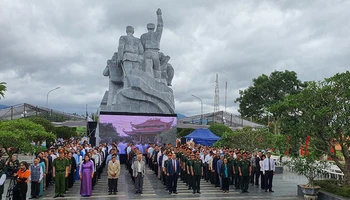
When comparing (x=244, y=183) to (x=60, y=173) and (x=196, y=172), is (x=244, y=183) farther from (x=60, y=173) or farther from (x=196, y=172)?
(x=60, y=173)

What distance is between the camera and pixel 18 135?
1262cm

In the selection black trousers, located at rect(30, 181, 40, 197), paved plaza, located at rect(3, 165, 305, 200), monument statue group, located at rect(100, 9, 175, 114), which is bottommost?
paved plaza, located at rect(3, 165, 305, 200)

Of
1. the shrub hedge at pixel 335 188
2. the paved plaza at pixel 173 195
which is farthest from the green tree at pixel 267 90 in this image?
the shrub hedge at pixel 335 188

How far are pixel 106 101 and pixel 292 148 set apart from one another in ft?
75.6

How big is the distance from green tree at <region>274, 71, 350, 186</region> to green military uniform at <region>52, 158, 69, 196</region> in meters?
6.79

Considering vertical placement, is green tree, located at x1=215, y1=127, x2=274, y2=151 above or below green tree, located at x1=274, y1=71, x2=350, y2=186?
below

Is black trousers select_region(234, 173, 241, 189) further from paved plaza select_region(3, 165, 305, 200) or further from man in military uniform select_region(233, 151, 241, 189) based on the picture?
paved plaza select_region(3, 165, 305, 200)

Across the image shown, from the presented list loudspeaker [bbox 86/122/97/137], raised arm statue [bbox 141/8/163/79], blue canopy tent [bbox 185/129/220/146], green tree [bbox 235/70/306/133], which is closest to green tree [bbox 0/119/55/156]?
blue canopy tent [bbox 185/129/220/146]

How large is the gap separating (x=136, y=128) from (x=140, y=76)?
5850 millimetres

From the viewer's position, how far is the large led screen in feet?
76.3

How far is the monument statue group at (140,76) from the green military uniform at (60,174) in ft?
56.2

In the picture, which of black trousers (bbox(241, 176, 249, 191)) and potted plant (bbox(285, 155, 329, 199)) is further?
black trousers (bbox(241, 176, 249, 191))

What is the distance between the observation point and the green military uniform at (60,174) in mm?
10602

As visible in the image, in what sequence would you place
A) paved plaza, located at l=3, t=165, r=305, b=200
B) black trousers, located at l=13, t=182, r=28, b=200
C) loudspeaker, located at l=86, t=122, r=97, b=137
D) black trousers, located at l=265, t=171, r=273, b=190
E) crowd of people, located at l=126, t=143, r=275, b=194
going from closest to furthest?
black trousers, located at l=13, t=182, r=28, b=200 → paved plaza, located at l=3, t=165, r=305, b=200 → crowd of people, located at l=126, t=143, r=275, b=194 → black trousers, located at l=265, t=171, r=273, b=190 → loudspeaker, located at l=86, t=122, r=97, b=137
